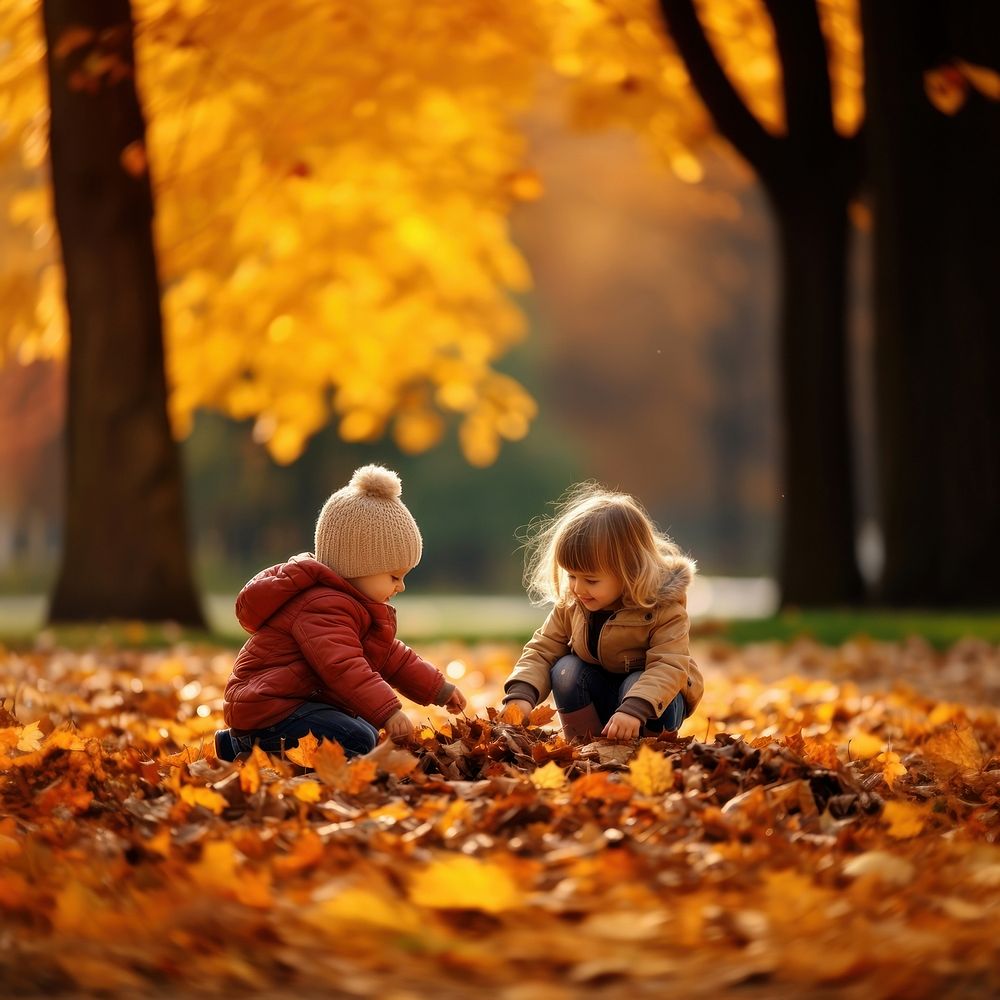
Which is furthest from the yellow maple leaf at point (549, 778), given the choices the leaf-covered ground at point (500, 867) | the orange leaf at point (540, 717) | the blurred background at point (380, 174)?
the blurred background at point (380, 174)

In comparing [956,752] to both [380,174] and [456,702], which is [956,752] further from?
[380,174]

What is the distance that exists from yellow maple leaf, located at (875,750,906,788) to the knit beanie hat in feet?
4.88

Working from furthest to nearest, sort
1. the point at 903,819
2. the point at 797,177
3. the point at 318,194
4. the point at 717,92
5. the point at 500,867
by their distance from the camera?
the point at 318,194, the point at 797,177, the point at 717,92, the point at 903,819, the point at 500,867

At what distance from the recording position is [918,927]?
281cm

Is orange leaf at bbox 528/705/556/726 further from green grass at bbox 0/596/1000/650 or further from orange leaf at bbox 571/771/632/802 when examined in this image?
green grass at bbox 0/596/1000/650

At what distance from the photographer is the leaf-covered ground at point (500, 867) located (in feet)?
8.48

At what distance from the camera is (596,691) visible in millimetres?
4762

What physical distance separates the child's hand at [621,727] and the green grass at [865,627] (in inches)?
204

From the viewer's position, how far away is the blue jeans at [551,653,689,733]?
469 cm

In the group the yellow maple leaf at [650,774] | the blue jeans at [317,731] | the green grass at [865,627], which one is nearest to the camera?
the yellow maple leaf at [650,774]

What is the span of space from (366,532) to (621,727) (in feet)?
3.09

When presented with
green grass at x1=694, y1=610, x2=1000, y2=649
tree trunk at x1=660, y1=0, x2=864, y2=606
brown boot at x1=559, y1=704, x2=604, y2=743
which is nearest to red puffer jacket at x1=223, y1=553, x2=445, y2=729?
brown boot at x1=559, y1=704, x2=604, y2=743

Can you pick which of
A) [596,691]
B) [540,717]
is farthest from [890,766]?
[540,717]

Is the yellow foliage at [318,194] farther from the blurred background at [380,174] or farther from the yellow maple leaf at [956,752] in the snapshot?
the yellow maple leaf at [956,752]
